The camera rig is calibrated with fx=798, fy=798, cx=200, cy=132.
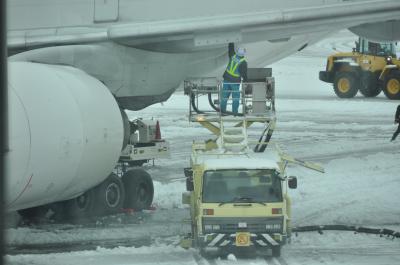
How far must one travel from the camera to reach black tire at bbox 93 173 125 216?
50.4 feet

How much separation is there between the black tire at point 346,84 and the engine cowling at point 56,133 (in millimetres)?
27691

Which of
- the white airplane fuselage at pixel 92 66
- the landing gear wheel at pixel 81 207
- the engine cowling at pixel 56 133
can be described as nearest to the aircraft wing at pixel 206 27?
the white airplane fuselage at pixel 92 66

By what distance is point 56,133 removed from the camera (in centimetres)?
1205

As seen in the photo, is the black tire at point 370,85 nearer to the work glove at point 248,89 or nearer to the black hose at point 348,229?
the work glove at point 248,89

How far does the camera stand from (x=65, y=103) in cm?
1258

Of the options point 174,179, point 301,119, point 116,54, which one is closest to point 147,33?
point 116,54

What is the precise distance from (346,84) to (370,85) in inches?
50.9

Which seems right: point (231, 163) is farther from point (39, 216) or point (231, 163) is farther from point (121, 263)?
point (39, 216)

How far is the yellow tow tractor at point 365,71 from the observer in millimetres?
38906

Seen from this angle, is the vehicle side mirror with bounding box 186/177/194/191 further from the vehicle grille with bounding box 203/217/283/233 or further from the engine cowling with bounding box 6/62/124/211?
the engine cowling with bounding box 6/62/124/211

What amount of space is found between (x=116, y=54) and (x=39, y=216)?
11.5ft

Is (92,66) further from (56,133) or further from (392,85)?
(392,85)

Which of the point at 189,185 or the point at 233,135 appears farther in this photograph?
the point at 233,135

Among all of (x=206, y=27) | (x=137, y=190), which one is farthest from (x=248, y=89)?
(x=137, y=190)
